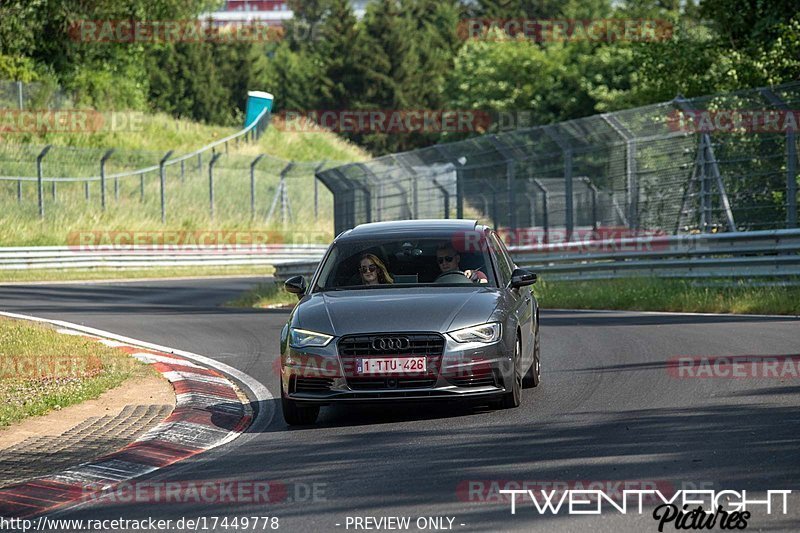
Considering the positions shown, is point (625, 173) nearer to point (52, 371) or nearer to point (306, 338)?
point (52, 371)

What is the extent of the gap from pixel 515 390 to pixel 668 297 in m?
10.5

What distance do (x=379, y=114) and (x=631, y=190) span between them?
67653mm

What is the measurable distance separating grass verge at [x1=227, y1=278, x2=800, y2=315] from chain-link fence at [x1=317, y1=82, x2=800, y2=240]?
1.68 meters

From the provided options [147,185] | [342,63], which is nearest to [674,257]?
[147,185]

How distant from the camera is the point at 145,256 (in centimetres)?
3991

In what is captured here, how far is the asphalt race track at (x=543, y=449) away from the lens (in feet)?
21.7

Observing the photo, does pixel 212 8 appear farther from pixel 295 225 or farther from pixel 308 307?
pixel 308 307

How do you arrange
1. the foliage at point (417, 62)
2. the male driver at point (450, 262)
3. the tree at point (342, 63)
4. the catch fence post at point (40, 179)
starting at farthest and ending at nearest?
the tree at point (342, 63)
the catch fence post at point (40, 179)
the foliage at point (417, 62)
the male driver at point (450, 262)

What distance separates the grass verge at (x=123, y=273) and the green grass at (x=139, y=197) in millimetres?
2382

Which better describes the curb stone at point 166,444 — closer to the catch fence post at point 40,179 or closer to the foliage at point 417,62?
the foliage at point 417,62

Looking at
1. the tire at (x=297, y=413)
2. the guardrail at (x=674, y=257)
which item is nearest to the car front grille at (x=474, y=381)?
the tire at (x=297, y=413)

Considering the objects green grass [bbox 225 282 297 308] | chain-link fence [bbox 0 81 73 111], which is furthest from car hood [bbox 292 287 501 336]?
chain-link fence [bbox 0 81 73 111]

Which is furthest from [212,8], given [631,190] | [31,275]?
[631,190]

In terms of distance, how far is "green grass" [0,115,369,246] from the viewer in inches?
1602
